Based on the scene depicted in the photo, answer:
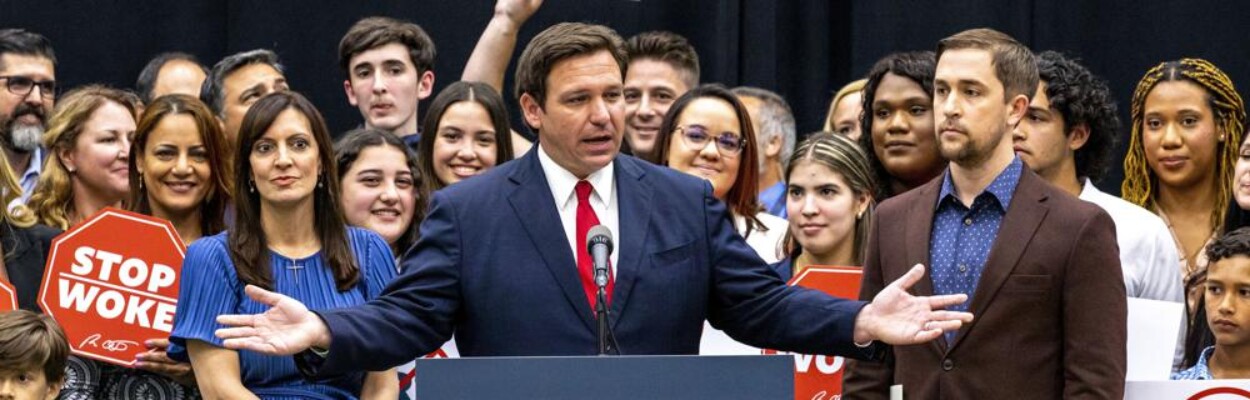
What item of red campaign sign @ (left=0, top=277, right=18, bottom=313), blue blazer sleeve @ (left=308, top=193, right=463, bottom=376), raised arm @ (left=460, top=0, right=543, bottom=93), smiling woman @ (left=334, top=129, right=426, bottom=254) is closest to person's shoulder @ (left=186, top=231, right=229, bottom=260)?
red campaign sign @ (left=0, top=277, right=18, bottom=313)

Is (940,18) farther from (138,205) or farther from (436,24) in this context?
(138,205)

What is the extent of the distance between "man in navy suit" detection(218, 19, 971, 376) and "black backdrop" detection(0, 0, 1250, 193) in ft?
12.1

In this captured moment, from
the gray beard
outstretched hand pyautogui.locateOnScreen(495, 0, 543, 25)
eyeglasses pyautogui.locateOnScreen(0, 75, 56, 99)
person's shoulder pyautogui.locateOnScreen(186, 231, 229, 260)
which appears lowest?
person's shoulder pyautogui.locateOnScreen(186, 231, 229, 260)

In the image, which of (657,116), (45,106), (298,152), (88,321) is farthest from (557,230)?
(45,106)

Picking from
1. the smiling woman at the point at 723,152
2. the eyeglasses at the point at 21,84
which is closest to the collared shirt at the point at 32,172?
the eyeglasses at the point at 21,84

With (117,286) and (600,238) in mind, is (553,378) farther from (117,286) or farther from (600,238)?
(117,286)

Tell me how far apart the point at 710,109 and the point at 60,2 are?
3124mm

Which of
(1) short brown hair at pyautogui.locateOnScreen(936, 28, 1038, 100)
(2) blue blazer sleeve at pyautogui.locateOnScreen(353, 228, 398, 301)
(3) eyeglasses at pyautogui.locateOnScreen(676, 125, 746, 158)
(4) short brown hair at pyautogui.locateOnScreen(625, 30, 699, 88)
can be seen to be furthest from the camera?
(4) short brown hair at pyautogui.locateOnScreen(625, 30, 699, 88)

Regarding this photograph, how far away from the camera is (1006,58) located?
457 cm

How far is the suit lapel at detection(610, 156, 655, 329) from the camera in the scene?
4008 mm

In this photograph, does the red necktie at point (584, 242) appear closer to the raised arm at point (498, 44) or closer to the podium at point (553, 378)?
the podium at point (553, 378)

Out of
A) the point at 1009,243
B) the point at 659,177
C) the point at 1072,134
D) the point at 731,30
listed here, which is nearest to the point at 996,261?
the point at 1009,243

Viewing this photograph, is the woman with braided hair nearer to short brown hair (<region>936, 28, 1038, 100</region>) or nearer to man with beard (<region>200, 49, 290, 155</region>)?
short brown hair (<region>936, 28, 1038, 100</region>)

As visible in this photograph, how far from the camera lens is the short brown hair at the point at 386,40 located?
6.79 metres
